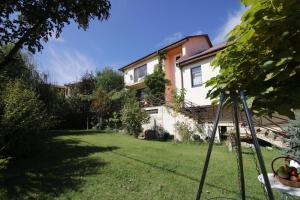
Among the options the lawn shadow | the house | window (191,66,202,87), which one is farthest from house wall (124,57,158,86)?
the lawn shadow

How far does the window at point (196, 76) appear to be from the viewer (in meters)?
17.7

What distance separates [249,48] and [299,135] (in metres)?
7.05

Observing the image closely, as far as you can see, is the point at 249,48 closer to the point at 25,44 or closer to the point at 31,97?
the point at 25,44

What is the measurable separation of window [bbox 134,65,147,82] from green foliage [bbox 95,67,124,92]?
20.7 feet

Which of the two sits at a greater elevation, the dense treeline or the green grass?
the dense treeline

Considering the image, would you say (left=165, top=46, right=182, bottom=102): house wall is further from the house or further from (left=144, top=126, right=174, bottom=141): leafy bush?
(left=144, top=126, right=174, bottom=141): leafy bush

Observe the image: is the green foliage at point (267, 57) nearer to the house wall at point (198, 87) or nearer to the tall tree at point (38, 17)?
the tall tree at point (38, 17)

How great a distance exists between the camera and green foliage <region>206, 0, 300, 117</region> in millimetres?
1613

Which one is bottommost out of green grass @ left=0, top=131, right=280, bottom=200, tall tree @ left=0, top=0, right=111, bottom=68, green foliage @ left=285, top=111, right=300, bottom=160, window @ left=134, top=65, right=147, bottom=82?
green grass @ left=0, top=131, right=280, bottom=200

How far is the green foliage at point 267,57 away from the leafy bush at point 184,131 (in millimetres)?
11910

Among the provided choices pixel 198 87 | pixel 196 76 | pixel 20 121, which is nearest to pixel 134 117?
pixel 198 87

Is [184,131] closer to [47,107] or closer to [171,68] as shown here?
[171,68]

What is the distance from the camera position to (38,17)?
3756 millimetres

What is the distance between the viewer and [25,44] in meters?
3.90
